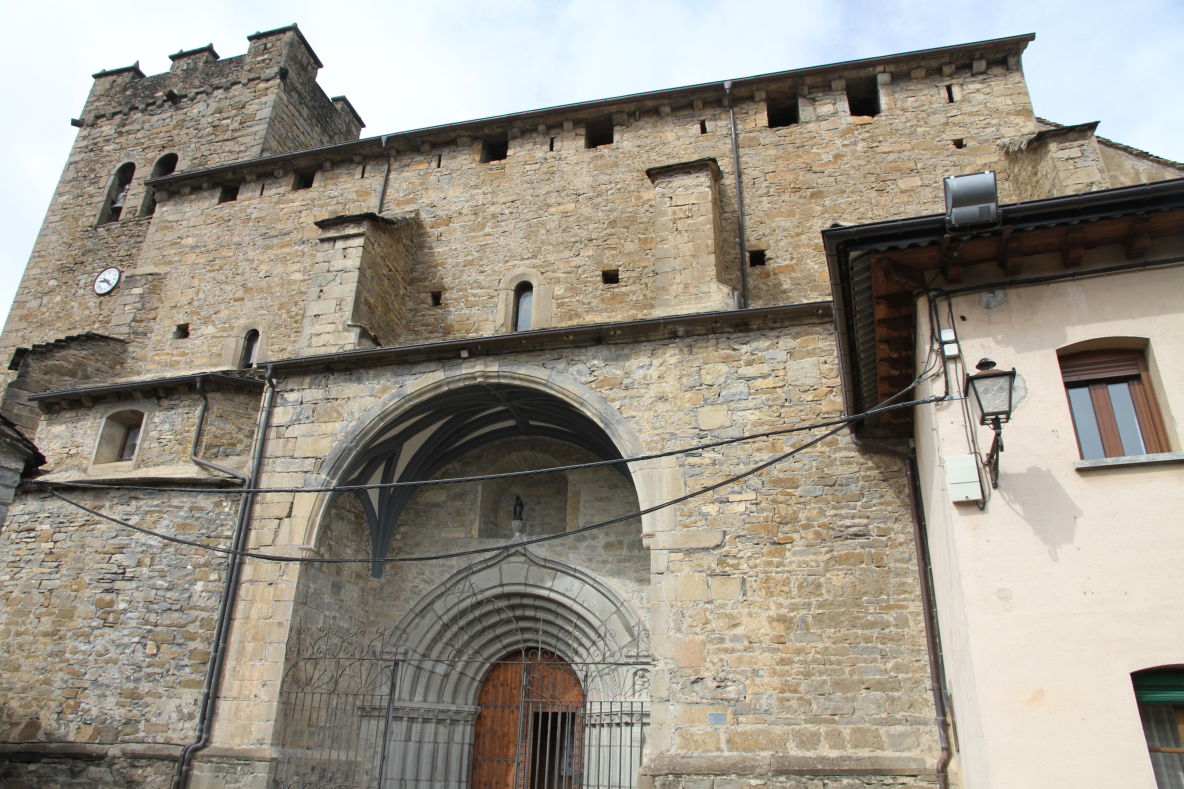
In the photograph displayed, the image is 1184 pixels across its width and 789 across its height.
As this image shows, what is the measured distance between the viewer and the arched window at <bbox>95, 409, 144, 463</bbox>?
1052 cm

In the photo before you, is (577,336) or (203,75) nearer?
(577,336)

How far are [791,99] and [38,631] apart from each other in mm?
11274

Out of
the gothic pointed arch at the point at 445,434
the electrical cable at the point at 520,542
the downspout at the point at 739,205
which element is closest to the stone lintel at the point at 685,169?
the downspout at the point at 739,205

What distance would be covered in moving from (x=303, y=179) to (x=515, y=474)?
30.8 ft

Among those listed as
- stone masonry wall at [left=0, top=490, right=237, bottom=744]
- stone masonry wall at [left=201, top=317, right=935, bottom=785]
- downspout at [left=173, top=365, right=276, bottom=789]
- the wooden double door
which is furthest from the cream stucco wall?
stone masonry wall at [left=0, top=490, right=237, bottom=744]

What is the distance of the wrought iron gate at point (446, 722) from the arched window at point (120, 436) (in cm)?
398

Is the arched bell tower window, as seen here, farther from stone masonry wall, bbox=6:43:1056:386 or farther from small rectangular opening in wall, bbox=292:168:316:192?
small rectangular opening in wall, bbox=292:168:316:192

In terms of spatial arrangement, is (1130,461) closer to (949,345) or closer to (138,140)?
(949,345)

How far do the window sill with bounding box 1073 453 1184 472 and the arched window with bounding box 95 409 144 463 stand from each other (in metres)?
9.94

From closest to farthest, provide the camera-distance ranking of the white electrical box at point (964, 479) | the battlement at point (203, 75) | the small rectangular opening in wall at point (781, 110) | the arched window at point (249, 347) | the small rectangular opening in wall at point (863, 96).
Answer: the white electrical box at point (964, 479) → the small rectangular opening in wall at point (863, 96) → the small rectangular opening in wall at point (781, 110) → the arched window at point (249, 347) → the battlement at point (203, 75)

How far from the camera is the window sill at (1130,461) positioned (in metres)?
4.78

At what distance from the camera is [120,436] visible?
10.8 metres

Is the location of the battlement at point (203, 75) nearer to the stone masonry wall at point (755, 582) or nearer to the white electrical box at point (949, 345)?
the stone masonry wall at point (755, 582)

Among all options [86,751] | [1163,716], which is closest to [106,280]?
[86,751]
